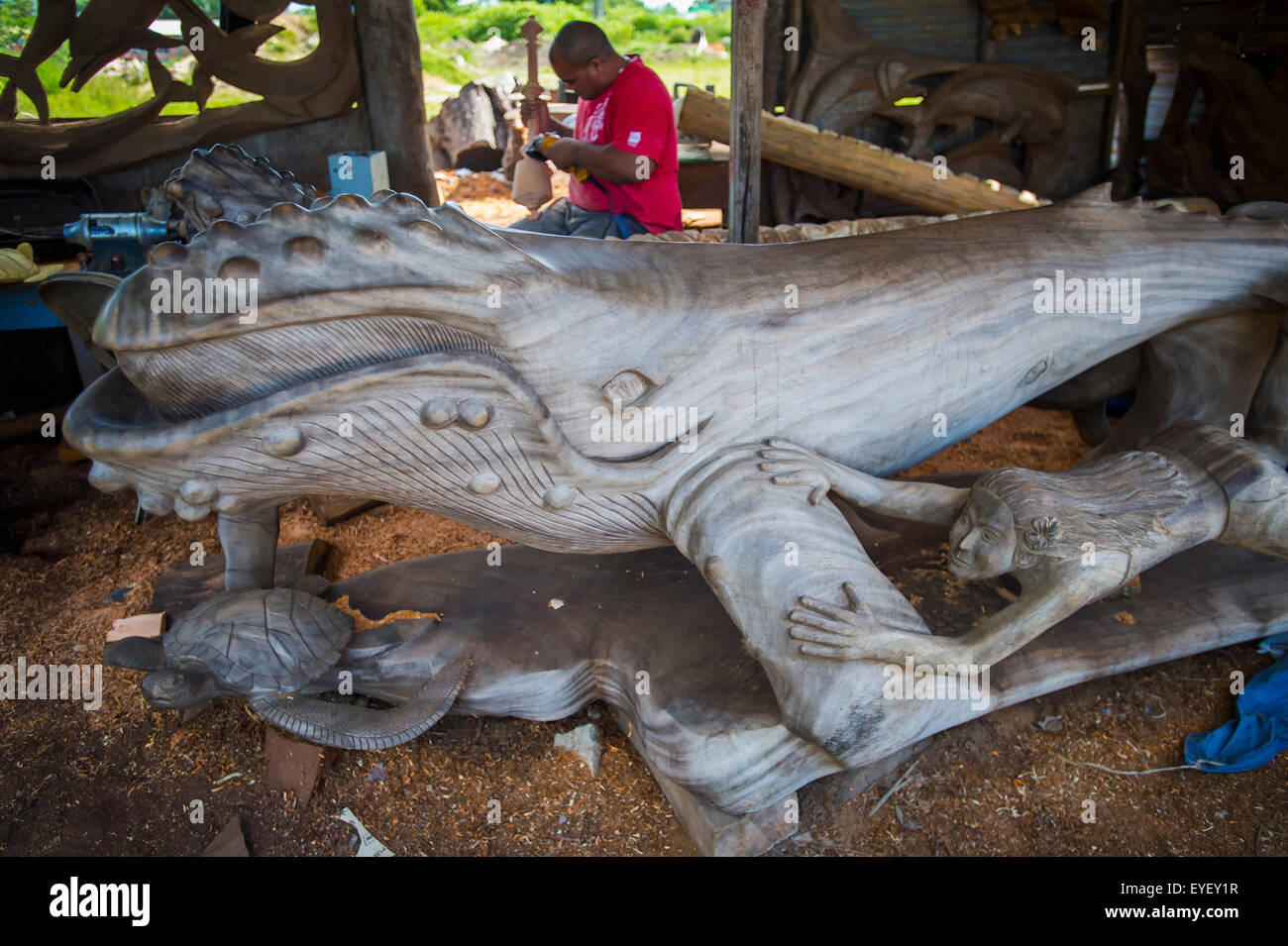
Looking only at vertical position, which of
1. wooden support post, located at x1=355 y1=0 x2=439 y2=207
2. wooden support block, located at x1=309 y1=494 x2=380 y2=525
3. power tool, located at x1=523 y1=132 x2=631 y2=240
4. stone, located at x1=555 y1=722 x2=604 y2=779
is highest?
wooden support post, located at x1=355 y1=0 x2=439 y2=207

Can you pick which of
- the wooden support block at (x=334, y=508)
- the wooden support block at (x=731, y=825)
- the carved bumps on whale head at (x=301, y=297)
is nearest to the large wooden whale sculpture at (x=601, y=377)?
the carved bumps on whale head at (x=301, y=297)

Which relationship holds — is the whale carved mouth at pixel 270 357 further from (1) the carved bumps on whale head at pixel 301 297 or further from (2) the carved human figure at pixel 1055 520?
(2) the carved human figure at pixel 1055 520

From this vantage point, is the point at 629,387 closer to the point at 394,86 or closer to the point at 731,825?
the point at 731,825

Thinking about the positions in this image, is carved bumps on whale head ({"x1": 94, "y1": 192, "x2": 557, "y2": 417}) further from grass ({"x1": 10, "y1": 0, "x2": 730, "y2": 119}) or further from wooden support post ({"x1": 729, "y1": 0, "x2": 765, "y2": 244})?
grass ({"x1": 10, "y1": 0, "x2": 730, "y2": 119})

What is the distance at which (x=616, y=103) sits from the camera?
3207 millimetres

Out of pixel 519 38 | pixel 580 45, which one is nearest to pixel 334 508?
pixel 580 45

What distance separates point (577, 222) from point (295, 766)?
7.62 feet

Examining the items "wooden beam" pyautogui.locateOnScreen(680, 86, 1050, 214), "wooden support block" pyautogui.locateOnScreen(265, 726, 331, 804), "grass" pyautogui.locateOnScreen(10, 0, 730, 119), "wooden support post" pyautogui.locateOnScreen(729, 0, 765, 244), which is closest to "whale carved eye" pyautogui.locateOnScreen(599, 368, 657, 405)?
"wooden support block" pyautogui.locateOnScreen(265, 726, 331, 804)

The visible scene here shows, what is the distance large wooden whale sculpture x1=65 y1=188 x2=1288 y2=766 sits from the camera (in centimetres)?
155

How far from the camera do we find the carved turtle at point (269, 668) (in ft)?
6.21

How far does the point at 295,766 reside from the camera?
6.50 feet

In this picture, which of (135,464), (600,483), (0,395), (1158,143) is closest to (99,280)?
(135,464)

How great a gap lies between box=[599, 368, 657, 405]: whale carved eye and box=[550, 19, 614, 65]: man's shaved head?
1907 mm

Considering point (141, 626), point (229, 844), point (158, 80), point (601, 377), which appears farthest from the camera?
point (158, 80)
